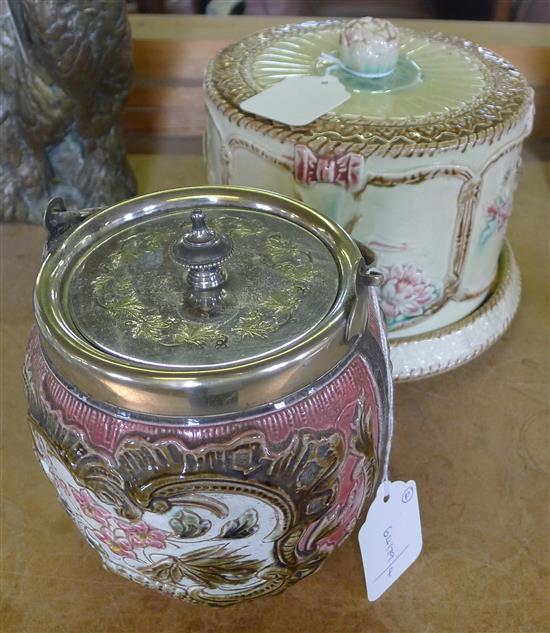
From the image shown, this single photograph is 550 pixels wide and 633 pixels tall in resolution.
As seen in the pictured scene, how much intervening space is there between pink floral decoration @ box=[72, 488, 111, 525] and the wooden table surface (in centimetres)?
20

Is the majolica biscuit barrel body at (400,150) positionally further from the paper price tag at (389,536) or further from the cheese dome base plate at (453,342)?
the paper price tag at (389,536)

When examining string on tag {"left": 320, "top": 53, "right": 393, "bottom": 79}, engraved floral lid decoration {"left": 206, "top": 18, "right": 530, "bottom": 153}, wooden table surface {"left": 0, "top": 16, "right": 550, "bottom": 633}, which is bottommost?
wooden table surface {"left": 0, "top": 16, "right": 550, "bottom": 633}

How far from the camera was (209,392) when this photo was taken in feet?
1.64

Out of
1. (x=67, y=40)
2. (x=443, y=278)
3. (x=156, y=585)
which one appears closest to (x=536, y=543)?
(x=443, y=278)

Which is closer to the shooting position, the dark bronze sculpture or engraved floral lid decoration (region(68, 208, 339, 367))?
engraved floral lid decoration (region(68, 208, 339, 367))

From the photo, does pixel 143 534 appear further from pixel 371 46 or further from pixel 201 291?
pixel 371 46

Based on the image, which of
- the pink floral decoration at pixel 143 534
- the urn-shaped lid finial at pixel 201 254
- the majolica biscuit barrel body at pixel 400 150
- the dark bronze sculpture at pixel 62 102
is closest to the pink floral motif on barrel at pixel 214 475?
the pink floral decoration at pixel 143 534

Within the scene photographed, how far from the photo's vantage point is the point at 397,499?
705 mm

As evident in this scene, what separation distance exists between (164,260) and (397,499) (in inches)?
12.4

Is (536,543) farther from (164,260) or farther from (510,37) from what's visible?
(510,37)

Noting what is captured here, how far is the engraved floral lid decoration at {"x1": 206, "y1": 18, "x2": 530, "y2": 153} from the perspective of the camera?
0.78 m

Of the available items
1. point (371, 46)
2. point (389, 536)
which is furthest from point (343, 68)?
point (389, 536)

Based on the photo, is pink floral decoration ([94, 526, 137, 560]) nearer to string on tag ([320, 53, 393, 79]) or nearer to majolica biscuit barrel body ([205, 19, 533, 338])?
majolica biscuit barrel body ([205, 19, 533, 338])

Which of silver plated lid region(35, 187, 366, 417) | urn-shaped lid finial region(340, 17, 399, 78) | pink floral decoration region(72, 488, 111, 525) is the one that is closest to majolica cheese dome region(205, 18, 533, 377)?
urn-shaped lid finial region(340, 17, 399, 78)
